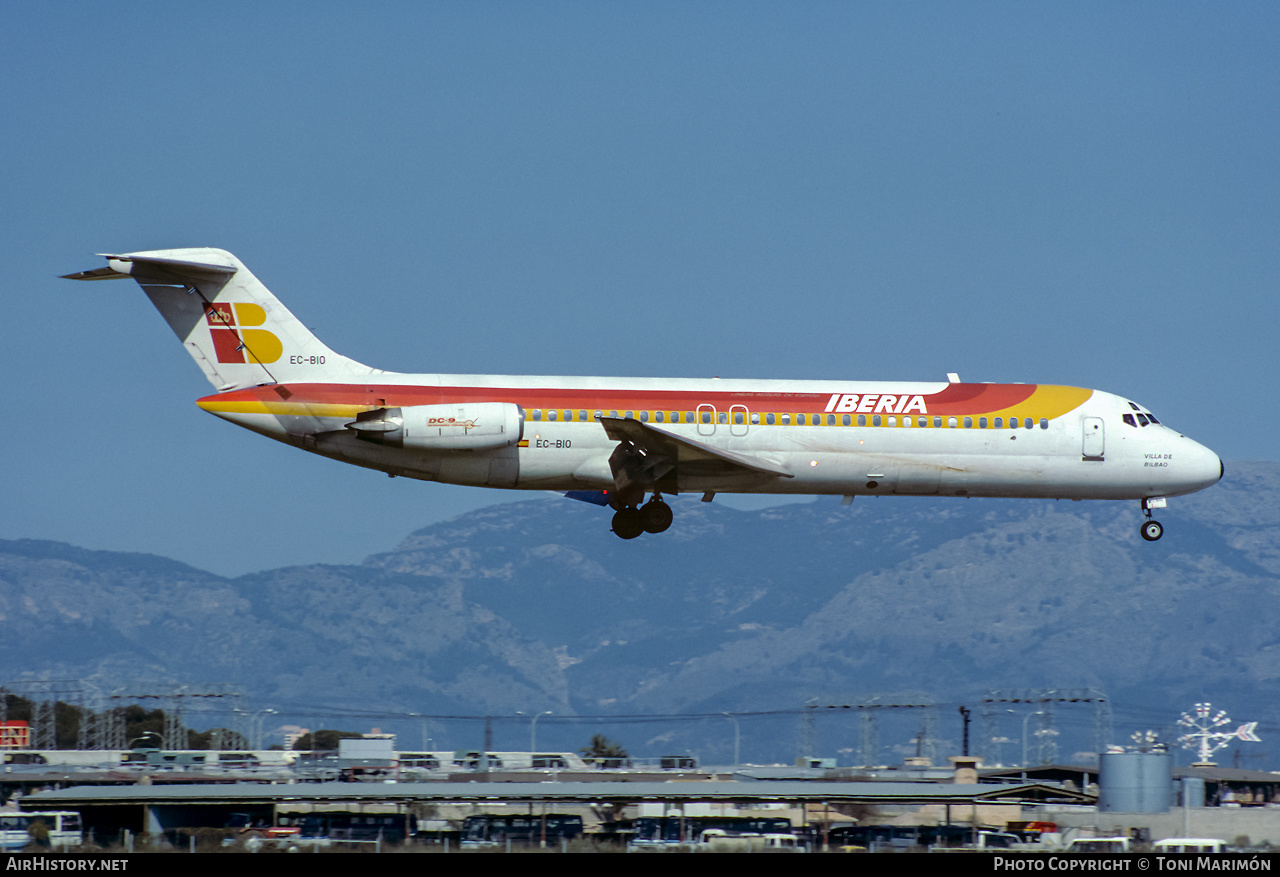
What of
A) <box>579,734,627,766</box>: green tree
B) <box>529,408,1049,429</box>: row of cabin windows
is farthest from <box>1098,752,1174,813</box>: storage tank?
<box>579,734,627,766</box>: green tree

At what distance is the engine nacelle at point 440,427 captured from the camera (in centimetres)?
3306

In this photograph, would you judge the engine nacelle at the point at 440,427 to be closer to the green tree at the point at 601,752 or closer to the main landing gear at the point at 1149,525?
the main landing gear at the point at 1149,525

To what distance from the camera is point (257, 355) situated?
115ft

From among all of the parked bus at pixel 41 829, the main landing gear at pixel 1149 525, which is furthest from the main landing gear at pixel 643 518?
the parked bus at pixel 41 829

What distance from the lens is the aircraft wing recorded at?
3275cm

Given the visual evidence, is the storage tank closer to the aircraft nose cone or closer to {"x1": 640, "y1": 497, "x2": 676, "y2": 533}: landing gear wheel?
the aircraft nose cone

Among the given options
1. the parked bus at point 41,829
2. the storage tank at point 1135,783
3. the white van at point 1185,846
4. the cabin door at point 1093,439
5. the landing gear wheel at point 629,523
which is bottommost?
the parked bus at point 41,829

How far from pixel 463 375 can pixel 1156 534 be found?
54.2 feet

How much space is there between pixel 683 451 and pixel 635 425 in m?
1.76

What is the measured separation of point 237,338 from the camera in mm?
35000

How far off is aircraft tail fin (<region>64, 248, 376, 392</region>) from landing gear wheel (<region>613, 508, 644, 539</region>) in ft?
21.6

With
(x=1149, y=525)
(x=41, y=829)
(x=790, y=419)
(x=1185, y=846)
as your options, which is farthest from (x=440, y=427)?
(x=1185, y=846)

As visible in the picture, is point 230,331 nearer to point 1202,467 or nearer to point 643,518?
point 643,518
